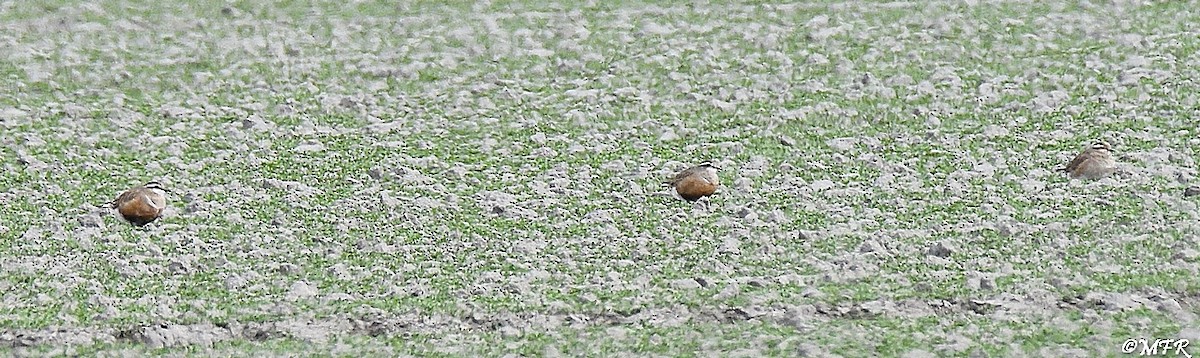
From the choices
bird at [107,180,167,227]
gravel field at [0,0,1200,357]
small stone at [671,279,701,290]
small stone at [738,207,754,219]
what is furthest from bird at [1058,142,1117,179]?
bird at [107,180,167,227]

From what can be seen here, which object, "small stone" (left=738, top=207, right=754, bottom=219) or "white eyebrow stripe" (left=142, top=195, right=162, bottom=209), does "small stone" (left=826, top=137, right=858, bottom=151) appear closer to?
"small stone" (left=738, top=207, right=754, bottom=219)

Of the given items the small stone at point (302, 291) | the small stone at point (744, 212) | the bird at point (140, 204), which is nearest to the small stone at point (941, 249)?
the small stone at point (744, 212)

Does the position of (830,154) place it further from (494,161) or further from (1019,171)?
(494,161)

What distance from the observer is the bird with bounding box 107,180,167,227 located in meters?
2.24

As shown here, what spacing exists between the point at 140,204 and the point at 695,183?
2.91ft

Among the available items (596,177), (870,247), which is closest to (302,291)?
(596,177)

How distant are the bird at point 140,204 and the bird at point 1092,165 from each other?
1476 mm

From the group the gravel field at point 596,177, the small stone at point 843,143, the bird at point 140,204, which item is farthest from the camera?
the small stone at point 843,143

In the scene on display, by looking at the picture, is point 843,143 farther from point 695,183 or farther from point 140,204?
point 140,204

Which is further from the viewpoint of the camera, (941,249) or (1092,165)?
(1092,165)

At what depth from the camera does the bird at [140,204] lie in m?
2.24

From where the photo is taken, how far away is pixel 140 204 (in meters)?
2.25

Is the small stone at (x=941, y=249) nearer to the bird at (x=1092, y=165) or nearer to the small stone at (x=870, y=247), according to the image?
the small stone at (x=870, y=247)

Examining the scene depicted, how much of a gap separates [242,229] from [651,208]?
649mm
